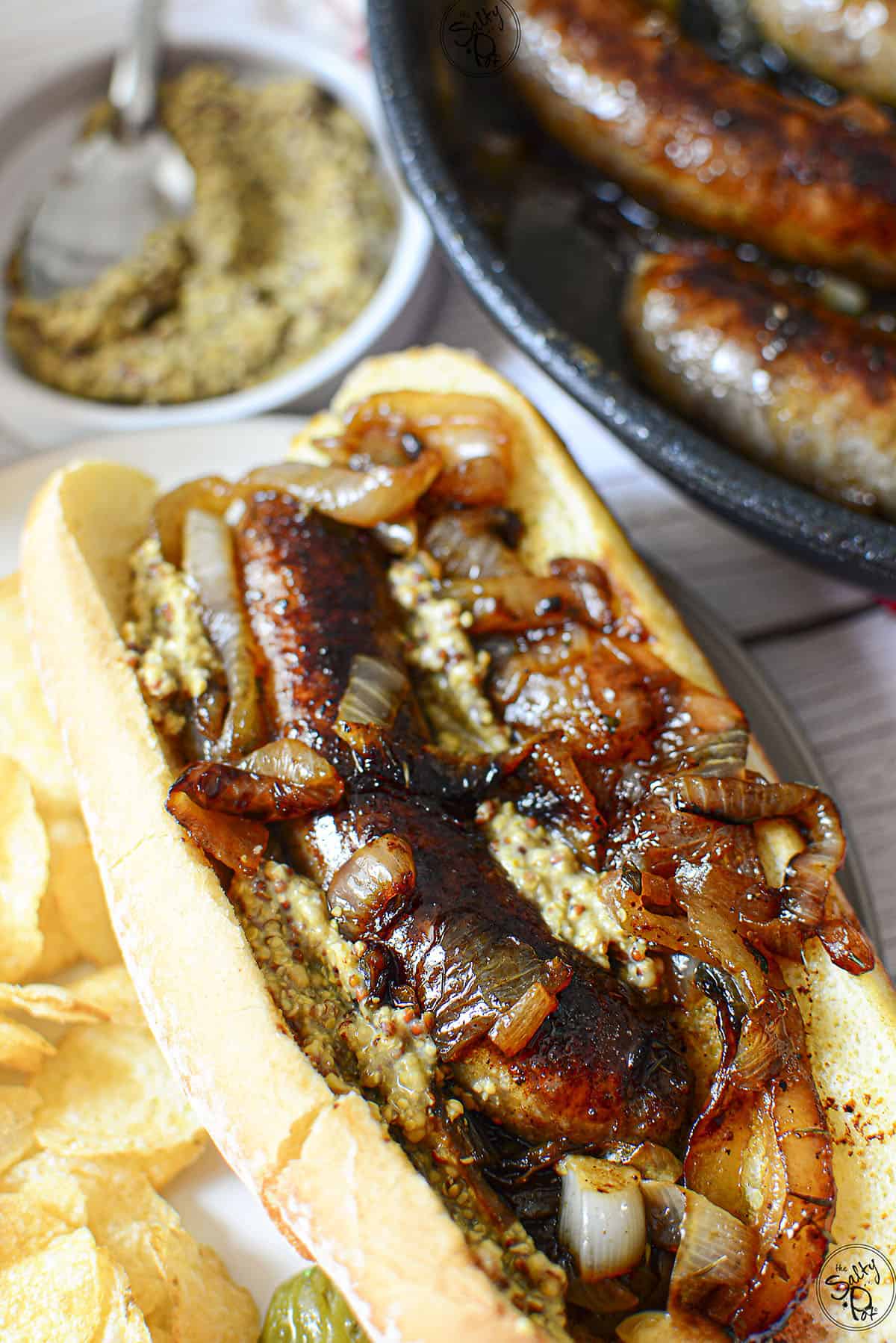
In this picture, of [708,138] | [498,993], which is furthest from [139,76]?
[498,993]

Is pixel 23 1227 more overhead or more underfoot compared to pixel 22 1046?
more underfoot

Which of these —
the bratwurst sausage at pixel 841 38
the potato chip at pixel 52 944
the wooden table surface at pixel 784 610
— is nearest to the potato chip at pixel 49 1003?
the potato chip at pixel 52 944

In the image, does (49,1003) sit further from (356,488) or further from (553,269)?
(553,269)

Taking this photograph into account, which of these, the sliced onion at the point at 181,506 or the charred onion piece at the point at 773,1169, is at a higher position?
the sliced onion at the point at 181,506

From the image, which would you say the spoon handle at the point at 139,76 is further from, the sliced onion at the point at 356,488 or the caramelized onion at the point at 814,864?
the caramelized onion at the point at 814,864

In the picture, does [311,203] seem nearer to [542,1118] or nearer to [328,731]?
[328,731]

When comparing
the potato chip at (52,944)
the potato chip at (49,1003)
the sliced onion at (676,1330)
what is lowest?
the potato chip at (52,944)

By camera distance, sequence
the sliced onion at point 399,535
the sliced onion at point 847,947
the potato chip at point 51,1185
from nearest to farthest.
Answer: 1. the sliced onion at point 847,947
2. the potato chip at point 51,1185
3. the sliced onion at point 399,535

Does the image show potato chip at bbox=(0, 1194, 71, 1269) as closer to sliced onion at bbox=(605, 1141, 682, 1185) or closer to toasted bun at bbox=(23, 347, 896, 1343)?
toasted bun at bbox=(23, 347, 896, 1343)
